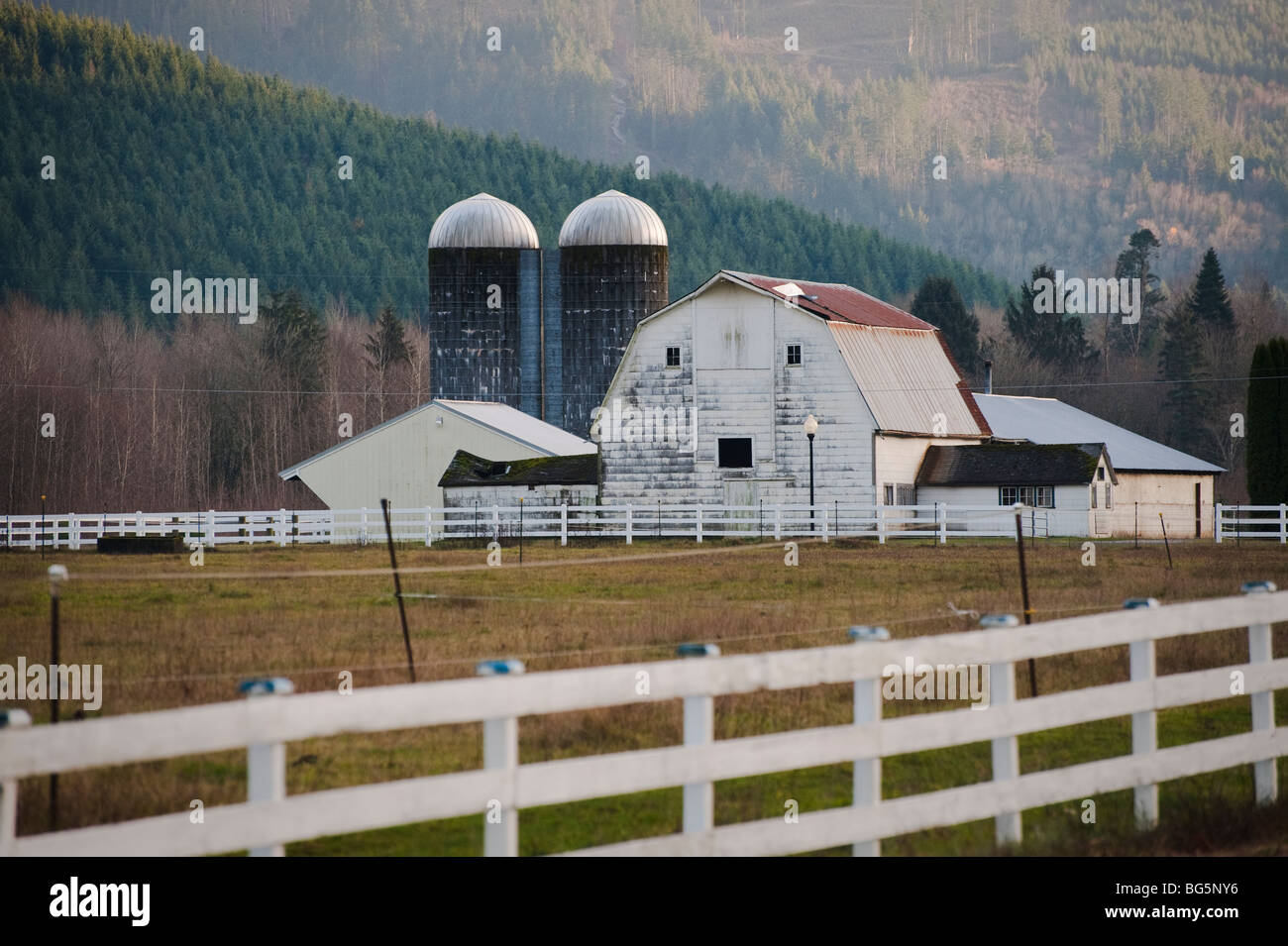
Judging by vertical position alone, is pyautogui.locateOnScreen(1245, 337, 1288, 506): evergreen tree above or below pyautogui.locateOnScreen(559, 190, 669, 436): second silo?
below

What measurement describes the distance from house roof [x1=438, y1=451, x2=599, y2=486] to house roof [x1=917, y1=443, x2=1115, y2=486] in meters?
8.90

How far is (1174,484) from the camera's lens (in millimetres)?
56000

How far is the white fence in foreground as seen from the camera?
7070 millimetres

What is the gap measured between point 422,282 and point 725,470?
102 m

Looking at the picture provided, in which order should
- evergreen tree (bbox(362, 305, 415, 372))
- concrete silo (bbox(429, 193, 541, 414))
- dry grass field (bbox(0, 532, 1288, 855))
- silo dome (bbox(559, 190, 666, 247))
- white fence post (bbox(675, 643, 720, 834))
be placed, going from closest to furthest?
white fence post (bbox(675, 643, 720, 834))
dry grass field (bbox(0, 532, 1288, 855))
silo dome (bbox(559, 190, 666, 247))
concrete silo (bbox(429, 193, 541, 414))
evergreen tree (bbox(362, 305, 415, 372))

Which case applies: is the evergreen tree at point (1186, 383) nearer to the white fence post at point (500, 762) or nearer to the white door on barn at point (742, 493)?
the white door on barn at point (742, 493)

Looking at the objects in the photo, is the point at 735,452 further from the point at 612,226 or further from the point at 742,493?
the point at 612,226

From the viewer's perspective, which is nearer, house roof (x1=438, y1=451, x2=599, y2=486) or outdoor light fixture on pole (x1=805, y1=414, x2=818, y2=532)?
outdoor light fixture on pole (x1=805, y1=414, x2=818, y2=532)

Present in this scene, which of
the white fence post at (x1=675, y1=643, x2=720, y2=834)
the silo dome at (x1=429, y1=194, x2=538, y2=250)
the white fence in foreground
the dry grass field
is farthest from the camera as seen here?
the silo dome at (x1=429, y1=194, x2=538, y2=250)

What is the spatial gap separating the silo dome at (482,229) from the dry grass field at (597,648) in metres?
28.6

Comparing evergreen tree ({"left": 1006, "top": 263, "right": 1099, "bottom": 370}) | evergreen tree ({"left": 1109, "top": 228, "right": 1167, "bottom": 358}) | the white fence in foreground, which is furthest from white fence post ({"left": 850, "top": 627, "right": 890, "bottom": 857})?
evergreen tree ({"left": 1109, "top": 228, "right": 1167, "bottom": 358})

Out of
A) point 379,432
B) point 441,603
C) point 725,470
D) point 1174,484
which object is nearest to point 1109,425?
point 1174,484

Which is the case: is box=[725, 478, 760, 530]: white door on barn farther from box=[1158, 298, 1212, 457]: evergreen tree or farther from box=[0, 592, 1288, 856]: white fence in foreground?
box=[1158, 298, 1212, 457]: evergreen tree
